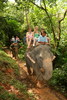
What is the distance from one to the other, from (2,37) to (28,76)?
2.32 metres

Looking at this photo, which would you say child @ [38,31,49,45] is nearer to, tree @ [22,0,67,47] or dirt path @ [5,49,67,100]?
dirt path @ [5,49,67,100]

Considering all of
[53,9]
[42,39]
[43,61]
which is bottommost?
[43,61]

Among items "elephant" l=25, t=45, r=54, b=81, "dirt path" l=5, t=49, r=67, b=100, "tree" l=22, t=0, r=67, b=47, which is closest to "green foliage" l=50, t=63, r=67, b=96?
"dirt path" l=5, t=49, r=67, b=100

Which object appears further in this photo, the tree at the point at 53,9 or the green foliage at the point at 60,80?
the tree at the point at 53,9

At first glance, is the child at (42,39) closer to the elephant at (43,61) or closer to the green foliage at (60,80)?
the elephant at (43,61)

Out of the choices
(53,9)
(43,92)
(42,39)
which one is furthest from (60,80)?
(53,9)

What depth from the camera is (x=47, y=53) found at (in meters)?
6.09

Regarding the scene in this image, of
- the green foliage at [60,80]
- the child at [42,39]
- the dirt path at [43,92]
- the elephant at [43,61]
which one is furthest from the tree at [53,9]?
the dirt path at [43,92]

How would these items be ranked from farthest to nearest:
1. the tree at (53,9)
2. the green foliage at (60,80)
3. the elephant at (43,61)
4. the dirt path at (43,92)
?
the tree at (53,9)
the green foliage at (60,80)
the dirt path at (43,92)
the elephant at (43,61)

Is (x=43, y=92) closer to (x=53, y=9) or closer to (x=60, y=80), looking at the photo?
(x=60, y=80)

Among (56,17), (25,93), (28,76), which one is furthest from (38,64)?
(56,17)

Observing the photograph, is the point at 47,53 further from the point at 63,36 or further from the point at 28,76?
the point at 63,36

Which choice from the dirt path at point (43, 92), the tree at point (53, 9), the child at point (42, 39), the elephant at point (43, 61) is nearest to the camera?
the elephant at point (43, 61)

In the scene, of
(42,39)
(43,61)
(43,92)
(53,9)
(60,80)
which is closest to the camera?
(43,61)
